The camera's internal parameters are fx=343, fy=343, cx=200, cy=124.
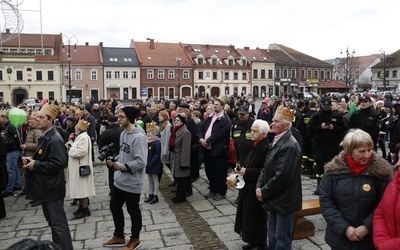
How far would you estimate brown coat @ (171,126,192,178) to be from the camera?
263 inches

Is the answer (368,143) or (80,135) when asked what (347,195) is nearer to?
(368,143)

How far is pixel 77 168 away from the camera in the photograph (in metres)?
5.94

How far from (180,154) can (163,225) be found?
1.54 metres

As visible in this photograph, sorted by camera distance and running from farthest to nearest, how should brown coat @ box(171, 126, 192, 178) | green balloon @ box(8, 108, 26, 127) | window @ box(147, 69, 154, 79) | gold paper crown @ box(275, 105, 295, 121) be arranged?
window @ box(147, 69, 154, 79)
green balloon @ box(8, 108, 26, 127)
brown coat @ box(171, 126, 192, 178)
gold paper crown @ box(275, 105, 295, 121)

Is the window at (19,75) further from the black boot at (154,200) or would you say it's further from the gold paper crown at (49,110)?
the gold paper crown at (49,110)

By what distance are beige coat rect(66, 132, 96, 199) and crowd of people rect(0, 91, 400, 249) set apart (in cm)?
2

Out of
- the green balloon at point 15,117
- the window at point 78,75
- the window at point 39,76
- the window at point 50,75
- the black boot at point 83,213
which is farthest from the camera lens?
the window at point 78,75

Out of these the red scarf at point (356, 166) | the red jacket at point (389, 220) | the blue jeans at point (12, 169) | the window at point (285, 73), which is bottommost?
the blue jeans at point (12, 169)

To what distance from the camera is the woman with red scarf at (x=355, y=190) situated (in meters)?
2.90

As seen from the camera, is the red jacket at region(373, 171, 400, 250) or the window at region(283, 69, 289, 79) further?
the window at region(283, 69, 289, 79)

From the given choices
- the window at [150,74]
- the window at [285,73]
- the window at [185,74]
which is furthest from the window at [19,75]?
the window at [285,73]

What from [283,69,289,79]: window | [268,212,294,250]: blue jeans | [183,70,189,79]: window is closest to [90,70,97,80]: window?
[183,70,189,79]: window

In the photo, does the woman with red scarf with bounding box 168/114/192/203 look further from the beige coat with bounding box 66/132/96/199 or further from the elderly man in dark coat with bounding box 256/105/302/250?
the elderly man in dark coat with bounding box 256/105/302/250

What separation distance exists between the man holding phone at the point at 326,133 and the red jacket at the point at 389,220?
3.85 metres
